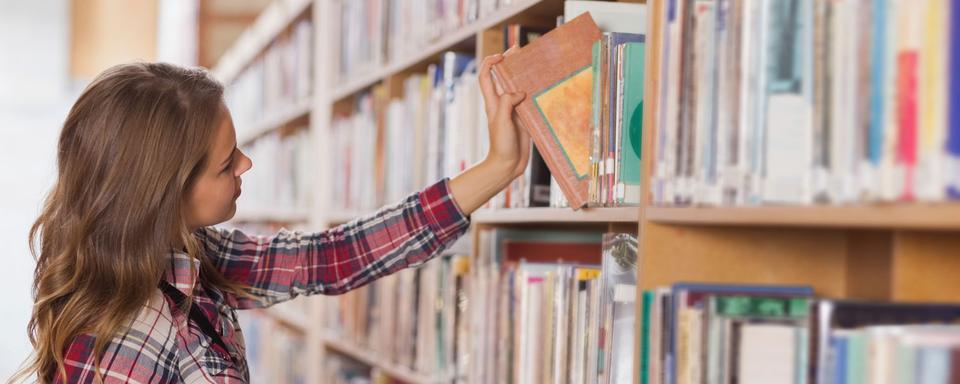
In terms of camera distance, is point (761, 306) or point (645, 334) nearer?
point (761, 306)

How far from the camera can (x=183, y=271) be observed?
1417mm

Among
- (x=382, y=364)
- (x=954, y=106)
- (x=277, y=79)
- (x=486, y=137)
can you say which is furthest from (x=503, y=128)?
(x=277, y=79)

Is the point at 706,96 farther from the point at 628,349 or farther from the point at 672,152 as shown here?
the point at 628,349

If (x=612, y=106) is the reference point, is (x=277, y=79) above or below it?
above

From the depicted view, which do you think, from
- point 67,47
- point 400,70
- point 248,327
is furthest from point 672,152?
point 67,47

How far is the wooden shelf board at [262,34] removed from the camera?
133 inches

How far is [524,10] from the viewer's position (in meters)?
1.54

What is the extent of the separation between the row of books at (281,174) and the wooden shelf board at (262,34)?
1.01ft

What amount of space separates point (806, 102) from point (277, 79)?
299 cm

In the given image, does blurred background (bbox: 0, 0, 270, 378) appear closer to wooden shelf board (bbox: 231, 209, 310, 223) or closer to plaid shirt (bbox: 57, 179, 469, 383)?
wooden shelf board (bbox: 231, 209, 310, 223)

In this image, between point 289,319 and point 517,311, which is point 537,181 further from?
point 289,319

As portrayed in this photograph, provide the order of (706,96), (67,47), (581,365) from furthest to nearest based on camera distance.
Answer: (67,47)
(581,365)
(706,96)

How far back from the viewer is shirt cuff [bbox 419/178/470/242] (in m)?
1.58

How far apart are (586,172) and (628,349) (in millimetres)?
227
